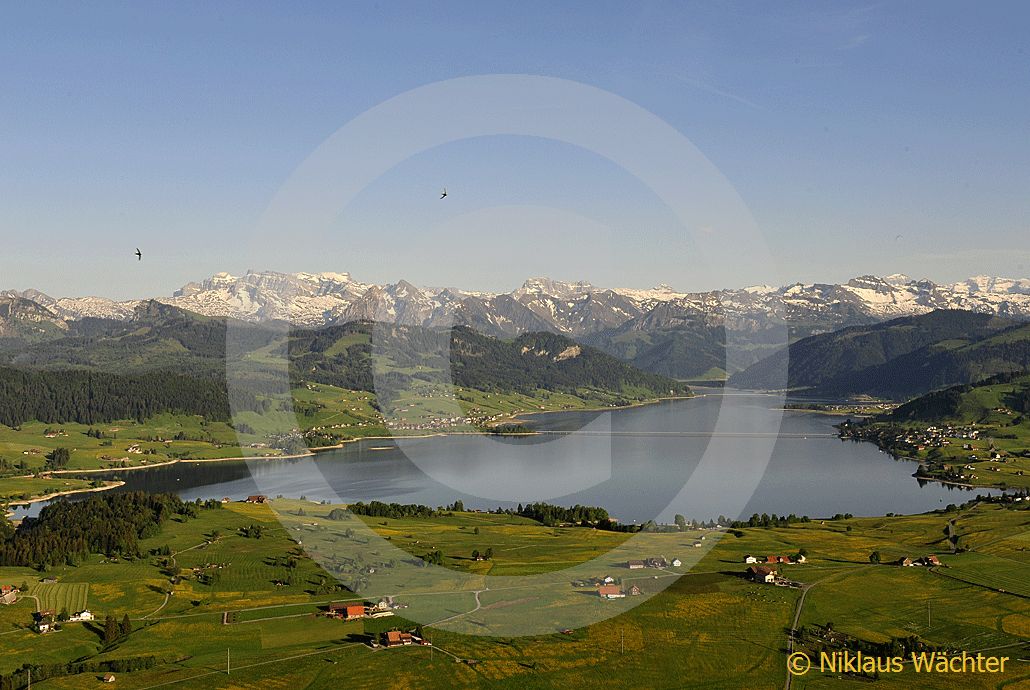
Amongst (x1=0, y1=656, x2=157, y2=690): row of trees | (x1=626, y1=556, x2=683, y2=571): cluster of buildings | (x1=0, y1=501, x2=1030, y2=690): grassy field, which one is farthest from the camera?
(x1=626, y1=556, x2=683, y2=571): cluster of buildings

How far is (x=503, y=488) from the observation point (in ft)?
487

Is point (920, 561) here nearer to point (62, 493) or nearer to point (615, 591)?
point (615, 591)

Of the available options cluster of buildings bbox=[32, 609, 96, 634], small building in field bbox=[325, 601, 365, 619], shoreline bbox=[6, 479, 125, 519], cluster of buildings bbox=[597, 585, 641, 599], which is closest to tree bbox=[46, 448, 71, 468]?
shoreline bbox=[6, 479, 125, 519]

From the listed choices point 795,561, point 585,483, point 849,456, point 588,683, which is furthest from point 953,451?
point 588,683

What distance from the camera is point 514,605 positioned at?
71000 mm

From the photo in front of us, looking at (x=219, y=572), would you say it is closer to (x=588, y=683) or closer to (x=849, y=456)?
(x=588, y=683)

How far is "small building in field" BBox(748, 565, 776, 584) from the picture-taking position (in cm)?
7762

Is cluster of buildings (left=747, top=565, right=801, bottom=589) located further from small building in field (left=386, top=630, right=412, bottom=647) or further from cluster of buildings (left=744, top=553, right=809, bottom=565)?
small building in field (left=386, top=630, right=412, bottom=647)

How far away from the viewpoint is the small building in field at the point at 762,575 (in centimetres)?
7762

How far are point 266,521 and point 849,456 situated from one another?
124 m

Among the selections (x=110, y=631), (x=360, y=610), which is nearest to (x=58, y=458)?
(x=110, y=631)

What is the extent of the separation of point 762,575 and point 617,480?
73.2 metres

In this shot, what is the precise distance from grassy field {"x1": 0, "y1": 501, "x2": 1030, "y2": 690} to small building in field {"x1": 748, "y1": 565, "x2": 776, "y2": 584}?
175cm

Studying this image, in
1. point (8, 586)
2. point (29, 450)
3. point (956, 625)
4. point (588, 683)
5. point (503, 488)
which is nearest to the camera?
point (588, 683)
